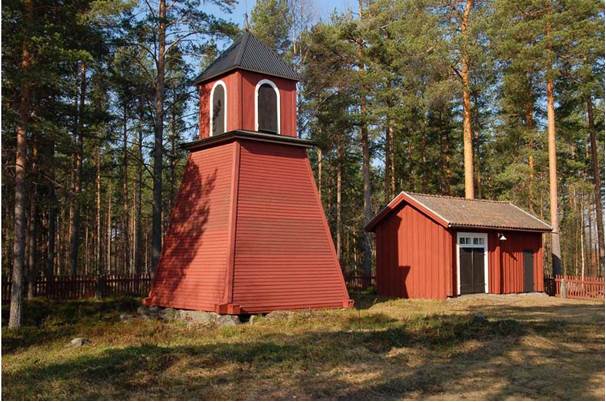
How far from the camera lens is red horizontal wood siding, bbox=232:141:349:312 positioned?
1614cm

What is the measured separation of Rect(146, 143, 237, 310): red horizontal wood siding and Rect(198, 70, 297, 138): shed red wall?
2.96ft

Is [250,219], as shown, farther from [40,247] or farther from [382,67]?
[40,247]

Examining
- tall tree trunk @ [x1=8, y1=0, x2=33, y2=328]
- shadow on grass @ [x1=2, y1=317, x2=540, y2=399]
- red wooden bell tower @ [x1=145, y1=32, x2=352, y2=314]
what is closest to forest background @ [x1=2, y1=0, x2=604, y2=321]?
tall tree trunk @ [x1=8, y1=0, x2=33, y2=328]

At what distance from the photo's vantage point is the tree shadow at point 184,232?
58.0 ft

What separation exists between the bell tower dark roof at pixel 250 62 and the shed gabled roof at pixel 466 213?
763 centimetres

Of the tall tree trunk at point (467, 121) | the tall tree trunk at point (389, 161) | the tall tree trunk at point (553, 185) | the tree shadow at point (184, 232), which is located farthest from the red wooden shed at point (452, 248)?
the tree shadow at point (184, 232)

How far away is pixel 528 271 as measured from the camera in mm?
25078

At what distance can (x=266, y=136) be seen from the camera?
1741 centimetres

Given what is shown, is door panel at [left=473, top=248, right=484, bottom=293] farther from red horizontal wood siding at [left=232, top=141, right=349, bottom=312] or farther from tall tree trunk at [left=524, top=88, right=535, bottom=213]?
tall tree trunk at [left=524, top=88, right=535, bottom=213]

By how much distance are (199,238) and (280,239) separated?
8.23 feet

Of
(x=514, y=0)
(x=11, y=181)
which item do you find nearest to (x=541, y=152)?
(x=514, y=0)

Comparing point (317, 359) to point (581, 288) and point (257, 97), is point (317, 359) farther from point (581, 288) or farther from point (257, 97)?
point (581, 288)

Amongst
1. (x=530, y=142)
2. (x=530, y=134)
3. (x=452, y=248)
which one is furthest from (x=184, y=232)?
(x=530, y=142)

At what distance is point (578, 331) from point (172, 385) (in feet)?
30.1
